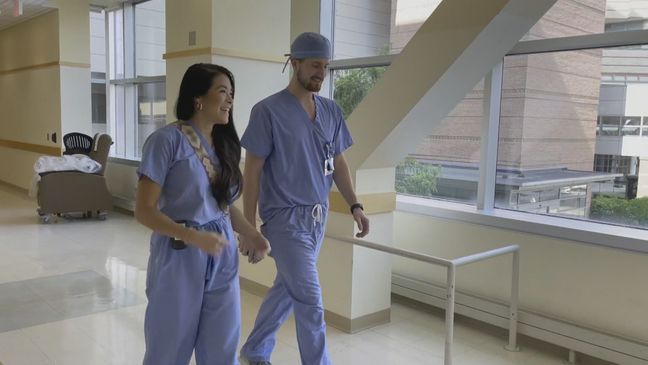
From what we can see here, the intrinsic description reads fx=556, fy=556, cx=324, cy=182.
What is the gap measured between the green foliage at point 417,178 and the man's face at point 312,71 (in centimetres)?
181

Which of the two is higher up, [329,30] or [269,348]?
[329,30]

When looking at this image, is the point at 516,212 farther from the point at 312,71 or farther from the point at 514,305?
the point at 312,71

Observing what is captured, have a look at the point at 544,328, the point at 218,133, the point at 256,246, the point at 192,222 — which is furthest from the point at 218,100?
the point at 544,328

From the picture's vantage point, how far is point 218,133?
1811 millimetres

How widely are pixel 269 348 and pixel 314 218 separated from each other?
725 millimetres

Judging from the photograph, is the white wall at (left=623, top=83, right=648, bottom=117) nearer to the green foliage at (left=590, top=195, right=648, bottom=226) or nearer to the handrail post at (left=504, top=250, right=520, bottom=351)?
the green foliage at (left=590, top=195, right=648, bottom=226)

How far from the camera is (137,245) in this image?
17.4 ft

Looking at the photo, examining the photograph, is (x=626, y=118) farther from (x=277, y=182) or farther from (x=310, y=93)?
(x=277, y=182)

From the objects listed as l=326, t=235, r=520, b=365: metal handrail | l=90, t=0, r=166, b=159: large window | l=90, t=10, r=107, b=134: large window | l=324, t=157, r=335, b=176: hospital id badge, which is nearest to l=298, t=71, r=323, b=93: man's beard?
l=324, t=157, r=335, b=176: hospital id badge

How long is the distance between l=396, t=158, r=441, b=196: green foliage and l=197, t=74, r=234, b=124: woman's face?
7.58 feet

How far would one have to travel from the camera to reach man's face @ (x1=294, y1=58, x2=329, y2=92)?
2.16 meters

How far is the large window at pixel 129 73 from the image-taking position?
7.12m

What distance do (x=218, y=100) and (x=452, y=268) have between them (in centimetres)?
121

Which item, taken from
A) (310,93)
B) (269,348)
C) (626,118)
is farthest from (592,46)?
(269,348)
